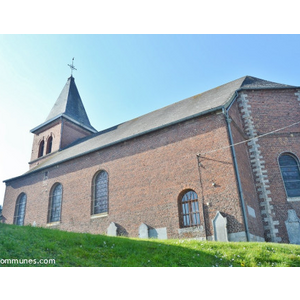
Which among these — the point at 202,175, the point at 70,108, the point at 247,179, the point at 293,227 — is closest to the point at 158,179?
the point at 202,175

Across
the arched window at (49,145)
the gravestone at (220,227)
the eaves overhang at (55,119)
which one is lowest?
the gravestone at (220,227)

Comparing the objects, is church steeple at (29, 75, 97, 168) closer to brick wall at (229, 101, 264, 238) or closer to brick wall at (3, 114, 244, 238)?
brick wall at (3, 114, 244, 238)

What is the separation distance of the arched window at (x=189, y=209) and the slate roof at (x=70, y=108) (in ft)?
60.5

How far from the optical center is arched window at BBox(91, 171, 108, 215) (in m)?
17.7

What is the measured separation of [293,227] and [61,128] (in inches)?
863

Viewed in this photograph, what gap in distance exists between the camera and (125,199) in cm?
1645

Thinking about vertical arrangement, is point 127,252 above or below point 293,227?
below

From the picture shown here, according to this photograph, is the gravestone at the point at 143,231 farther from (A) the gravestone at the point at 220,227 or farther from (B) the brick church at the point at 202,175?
(A) the gravestone at the point at 220,227

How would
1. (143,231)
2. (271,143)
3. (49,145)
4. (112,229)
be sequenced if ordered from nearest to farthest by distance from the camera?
(143,231)
(271,143)
(112,229)
(49,145)

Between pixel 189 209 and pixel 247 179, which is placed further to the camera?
pixel 247 179

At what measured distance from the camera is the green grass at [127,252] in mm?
6816

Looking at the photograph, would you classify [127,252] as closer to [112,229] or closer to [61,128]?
[112,229]

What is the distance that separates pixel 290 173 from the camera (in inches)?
597

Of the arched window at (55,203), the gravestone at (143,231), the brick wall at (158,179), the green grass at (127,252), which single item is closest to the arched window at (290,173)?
the brick wall at (158,179)
